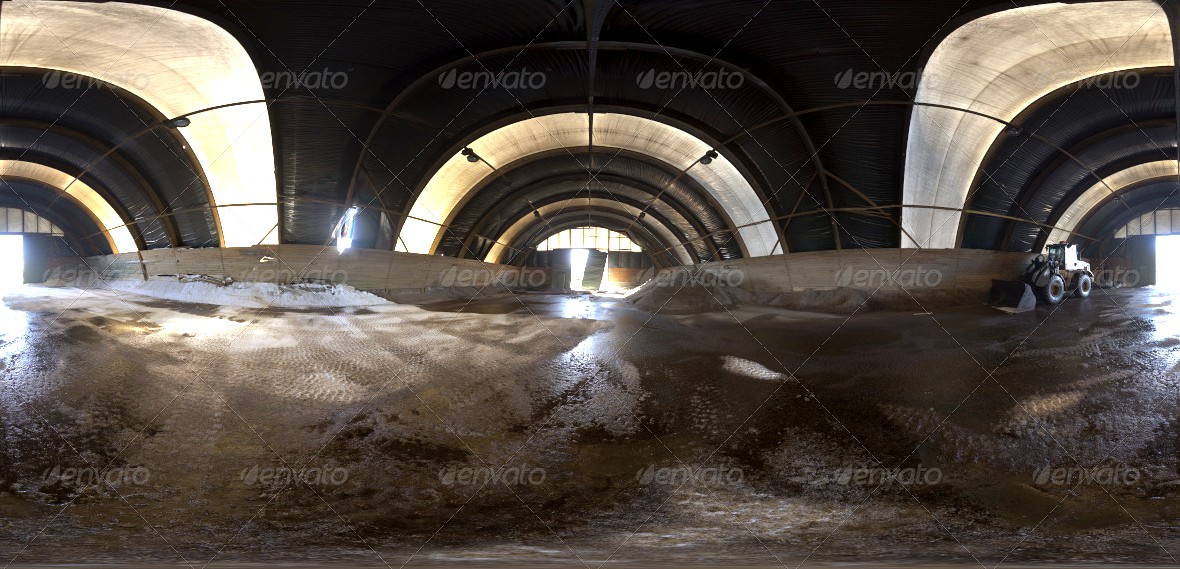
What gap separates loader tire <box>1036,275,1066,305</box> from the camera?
11.4 metres

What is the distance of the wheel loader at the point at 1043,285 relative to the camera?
1131 cm

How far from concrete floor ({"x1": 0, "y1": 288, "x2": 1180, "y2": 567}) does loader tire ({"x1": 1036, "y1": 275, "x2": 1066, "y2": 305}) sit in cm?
379

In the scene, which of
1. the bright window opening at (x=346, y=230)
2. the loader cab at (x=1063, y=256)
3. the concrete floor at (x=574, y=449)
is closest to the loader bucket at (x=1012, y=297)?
the loader cab at (x=1063, y=256)

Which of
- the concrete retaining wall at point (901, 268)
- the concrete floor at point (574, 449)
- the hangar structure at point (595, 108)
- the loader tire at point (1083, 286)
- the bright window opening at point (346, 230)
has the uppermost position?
the hangar structure at point (595, 108)

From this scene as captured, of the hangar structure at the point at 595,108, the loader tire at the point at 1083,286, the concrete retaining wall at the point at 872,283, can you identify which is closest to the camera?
the hangar structure at the point at 595,108

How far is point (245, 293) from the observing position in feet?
35.9

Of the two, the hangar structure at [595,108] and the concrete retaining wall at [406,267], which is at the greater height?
the hangar structure at [595,108]

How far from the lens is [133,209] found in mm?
13070

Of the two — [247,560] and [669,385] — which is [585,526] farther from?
[669,385]

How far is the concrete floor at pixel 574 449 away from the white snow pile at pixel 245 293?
9.59ft

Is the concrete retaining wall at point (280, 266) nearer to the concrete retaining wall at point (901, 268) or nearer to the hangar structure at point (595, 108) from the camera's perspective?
the hangar structure at point (595, 108)

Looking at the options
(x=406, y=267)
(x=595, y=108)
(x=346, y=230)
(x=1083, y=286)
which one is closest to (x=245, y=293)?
(x=346, y=230)

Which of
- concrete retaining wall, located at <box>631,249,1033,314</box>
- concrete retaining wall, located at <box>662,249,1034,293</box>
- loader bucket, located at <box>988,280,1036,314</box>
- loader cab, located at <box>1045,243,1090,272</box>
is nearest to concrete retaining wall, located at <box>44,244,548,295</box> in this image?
concrete retaining wall, located at <box>631,249,1033,314</box>

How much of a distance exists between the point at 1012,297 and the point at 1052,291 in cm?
105
